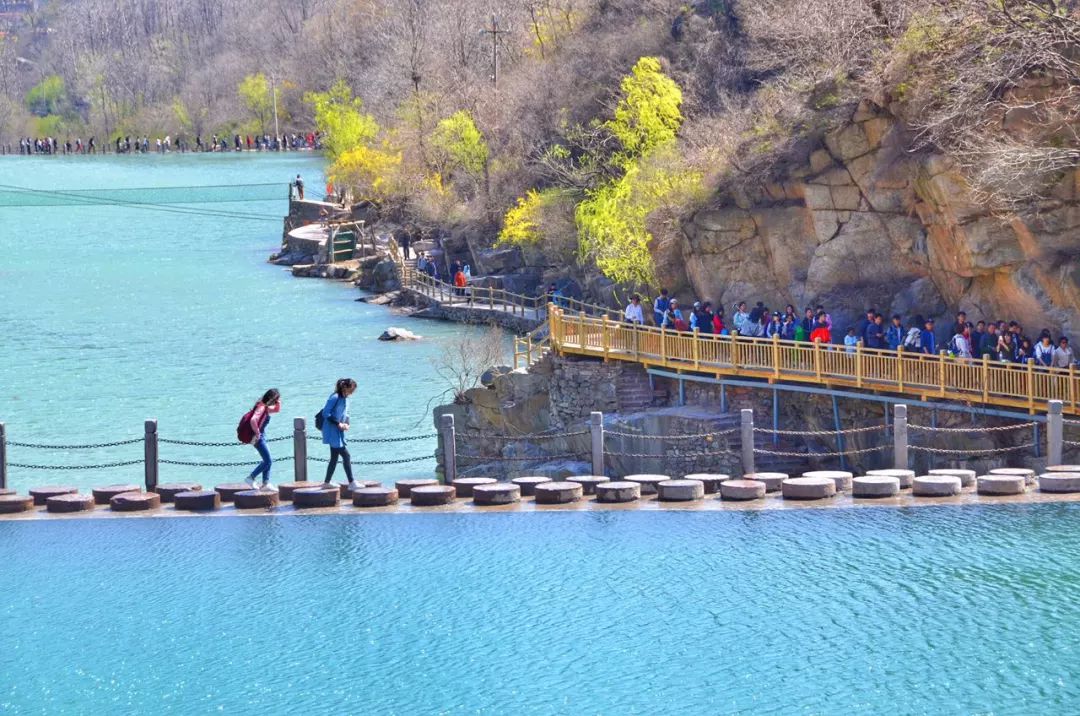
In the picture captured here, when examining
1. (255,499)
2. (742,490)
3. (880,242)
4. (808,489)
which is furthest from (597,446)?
(880,242)

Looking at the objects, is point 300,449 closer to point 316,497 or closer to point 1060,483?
point 316,497

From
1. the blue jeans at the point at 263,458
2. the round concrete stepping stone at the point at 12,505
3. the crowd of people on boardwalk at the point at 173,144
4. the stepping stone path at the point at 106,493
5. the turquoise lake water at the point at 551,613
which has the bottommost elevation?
the turquoise lake water at the point at 551,613

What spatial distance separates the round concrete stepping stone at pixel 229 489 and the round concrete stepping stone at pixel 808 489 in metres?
7.23

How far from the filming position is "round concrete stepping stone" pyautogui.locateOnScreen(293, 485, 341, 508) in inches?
886

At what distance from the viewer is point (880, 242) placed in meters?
37.2

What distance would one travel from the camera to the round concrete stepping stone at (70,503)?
22.7 m

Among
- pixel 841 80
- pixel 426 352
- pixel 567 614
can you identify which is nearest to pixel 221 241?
pixel 426 352

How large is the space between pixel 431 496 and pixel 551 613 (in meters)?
4.59

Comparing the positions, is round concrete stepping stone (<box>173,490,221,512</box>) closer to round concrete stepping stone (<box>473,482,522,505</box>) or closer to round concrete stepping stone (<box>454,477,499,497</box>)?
round concrete stepping stone (<box>454,477,499,497</box>)

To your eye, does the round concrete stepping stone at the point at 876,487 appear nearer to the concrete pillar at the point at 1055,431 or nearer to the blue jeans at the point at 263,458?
the concrete pillar at the point at 1055,431

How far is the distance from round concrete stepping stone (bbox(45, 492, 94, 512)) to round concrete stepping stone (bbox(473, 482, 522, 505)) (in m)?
5.27

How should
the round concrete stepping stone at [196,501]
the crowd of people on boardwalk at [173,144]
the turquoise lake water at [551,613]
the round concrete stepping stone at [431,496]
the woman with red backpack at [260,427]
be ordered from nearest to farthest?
the turquoise lake water at [551,613]
the round concrete stepping stone at [431,496]
the round concrete stepping stone at [196,501]
the woman with red backpack at [260,427]
the crowd of people on boardwalk at [173,144]

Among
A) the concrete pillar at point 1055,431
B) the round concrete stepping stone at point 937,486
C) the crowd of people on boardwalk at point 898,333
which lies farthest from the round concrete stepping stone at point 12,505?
the crowd of people on boardwalk at point 898,333

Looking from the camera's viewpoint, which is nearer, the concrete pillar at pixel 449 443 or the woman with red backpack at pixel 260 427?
the woman with red backpack at pixel 260 427
